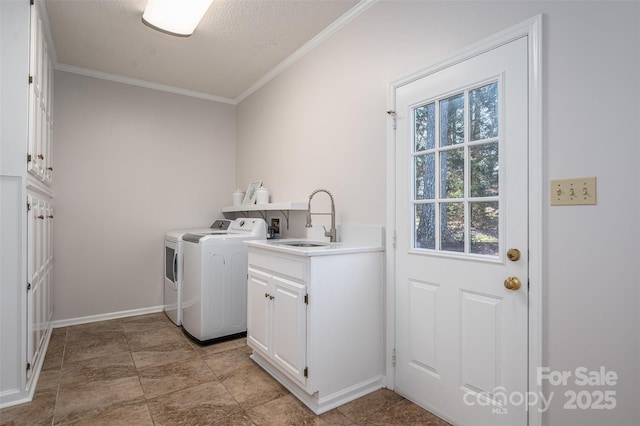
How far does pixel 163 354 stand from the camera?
2758 millimetres

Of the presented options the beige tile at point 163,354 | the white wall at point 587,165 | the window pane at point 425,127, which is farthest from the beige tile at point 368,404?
the window pane at point 425,127

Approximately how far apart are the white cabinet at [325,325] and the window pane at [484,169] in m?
0.75

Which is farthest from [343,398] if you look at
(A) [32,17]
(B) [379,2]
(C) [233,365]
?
(A) [32,17]

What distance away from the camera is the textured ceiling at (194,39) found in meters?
2.48

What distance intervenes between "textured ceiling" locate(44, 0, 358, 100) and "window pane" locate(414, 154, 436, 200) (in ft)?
4.20

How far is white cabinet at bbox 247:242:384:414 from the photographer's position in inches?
77.5

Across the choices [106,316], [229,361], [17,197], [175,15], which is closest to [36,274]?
[17,197]

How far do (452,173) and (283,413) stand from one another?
63.8 inches

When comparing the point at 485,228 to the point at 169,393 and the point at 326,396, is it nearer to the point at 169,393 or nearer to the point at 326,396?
the point at 326,396

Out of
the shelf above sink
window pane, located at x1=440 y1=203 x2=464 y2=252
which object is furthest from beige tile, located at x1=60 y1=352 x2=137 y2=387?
window pane, located at x1=440 y1=203 x2=464 y2=252

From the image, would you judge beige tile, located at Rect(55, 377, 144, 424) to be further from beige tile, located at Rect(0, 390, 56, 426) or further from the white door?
the white door

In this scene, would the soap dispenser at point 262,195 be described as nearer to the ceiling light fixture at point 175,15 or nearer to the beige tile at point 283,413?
the ceiling light fixture at point 175,15

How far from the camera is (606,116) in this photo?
1.33 metres

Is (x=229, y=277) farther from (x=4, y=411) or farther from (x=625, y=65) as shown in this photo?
(x=625, y=65)
